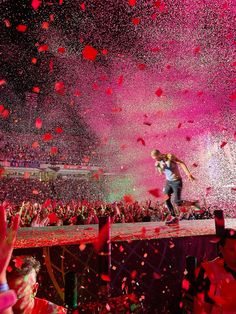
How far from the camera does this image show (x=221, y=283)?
8.63ft

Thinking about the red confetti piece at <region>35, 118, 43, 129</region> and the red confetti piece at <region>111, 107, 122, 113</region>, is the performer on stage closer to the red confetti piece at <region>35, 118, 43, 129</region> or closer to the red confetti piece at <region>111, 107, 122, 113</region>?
the red confetti piece at <region>111, 107, 122, 113</region>

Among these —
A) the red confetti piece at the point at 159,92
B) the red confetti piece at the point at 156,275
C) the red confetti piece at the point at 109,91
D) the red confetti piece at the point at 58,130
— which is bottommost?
the red confetti piece at the point at 156,275

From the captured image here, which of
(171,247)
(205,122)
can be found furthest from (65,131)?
(171,247)

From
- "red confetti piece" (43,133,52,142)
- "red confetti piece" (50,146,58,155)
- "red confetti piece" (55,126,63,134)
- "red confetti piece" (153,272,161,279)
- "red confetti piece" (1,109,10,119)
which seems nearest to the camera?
"red confetti piece" (153,272,161,279)

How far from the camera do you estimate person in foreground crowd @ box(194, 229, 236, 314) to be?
246 cm

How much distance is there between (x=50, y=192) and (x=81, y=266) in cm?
2184

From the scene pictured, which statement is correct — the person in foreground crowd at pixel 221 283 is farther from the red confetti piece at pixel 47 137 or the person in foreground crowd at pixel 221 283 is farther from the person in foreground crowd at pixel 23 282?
the red confetti piece at pixel 47 137

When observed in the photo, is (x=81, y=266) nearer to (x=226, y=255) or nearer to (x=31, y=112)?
(x=226, y=255)

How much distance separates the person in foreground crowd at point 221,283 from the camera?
2.46 meters

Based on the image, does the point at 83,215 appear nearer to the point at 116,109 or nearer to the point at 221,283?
the point at 221,283

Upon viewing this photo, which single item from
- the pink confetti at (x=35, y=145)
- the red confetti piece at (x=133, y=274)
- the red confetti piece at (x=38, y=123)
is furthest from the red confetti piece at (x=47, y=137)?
the red confetti piece at (x=133, y=274)

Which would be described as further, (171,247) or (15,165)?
(15,165)

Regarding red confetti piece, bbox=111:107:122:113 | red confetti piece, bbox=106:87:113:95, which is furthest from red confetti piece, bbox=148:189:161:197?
red confetti piece, bbox=106:87:113:95

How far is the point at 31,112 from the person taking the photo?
1189 inches
